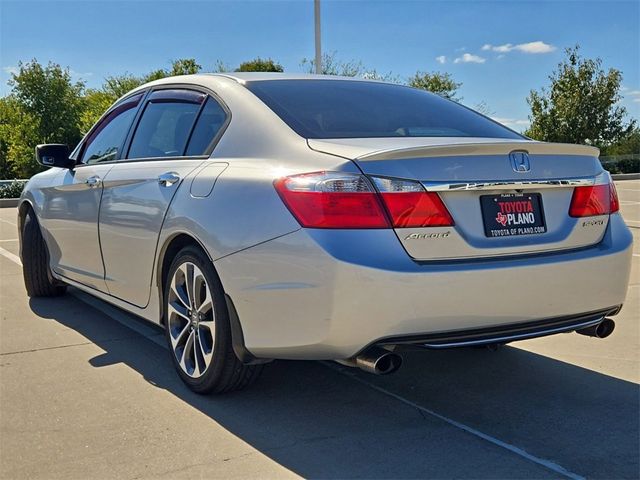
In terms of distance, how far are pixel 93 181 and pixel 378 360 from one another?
2.61m

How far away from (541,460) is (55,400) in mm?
2338

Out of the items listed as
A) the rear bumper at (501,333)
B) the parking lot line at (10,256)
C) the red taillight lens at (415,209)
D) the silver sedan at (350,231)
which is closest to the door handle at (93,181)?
the silver sedan at (350,231)

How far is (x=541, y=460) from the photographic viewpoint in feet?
9.28

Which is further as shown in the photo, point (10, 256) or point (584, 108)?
point (584, 108)

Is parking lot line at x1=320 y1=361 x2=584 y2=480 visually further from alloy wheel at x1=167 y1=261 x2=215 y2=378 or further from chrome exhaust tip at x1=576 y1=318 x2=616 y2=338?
alloy wheel at x1=167 y1=261 x2=215 y2=378

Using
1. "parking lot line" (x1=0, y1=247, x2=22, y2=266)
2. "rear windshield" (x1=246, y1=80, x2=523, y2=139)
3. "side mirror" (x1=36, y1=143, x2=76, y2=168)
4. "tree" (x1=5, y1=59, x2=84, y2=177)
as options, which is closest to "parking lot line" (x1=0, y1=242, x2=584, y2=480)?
"side mirror" (x1=36, y1=143, x2=76, y2=168)

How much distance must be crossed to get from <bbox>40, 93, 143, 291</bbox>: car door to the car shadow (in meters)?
0.71

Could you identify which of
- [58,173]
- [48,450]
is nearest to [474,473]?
[48,450]

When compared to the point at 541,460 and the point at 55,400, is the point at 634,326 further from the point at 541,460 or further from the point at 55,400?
the point at 55,400

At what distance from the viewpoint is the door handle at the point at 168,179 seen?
12.1ft

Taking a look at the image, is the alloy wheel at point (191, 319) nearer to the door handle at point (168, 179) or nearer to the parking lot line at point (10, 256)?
the door handle at point (168, 179)

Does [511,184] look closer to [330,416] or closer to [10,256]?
[330,416]

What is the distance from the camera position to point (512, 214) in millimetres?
3057

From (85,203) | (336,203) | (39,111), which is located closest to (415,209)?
(336,203)
